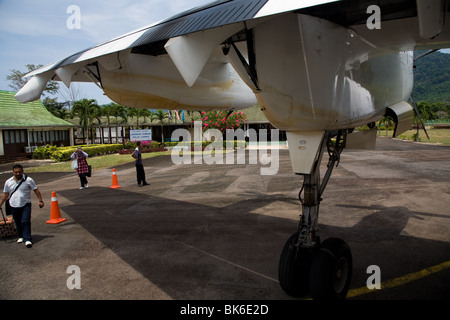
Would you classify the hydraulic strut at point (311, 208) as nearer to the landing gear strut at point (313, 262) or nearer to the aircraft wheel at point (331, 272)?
the landing gear strut at point (313, 262)

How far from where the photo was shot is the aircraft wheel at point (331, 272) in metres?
3.98

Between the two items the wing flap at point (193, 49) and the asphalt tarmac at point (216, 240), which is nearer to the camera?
the wing flap at point (193, 49)

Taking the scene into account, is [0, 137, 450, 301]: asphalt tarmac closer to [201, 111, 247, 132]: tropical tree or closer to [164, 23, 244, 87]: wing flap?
[164, 23, 244, 87]: wing flap

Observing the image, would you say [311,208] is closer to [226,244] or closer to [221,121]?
[226,244]

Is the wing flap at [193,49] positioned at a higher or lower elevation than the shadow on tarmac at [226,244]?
higher

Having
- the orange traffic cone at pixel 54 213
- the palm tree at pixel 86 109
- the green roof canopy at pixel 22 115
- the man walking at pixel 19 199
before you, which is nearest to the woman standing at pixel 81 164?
the orange traffic cone at pixel 54 213

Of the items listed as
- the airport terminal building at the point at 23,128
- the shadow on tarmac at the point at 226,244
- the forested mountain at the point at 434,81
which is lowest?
the shadow on tarmac at the point at 226,244

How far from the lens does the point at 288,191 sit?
11109mm

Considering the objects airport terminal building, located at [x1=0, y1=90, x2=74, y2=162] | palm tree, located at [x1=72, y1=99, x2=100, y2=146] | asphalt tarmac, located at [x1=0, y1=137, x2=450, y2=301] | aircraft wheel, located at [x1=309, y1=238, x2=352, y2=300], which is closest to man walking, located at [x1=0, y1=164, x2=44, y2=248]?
asphalt tarmac, located at [x1=0, y1=137, x2=450, y2=301]

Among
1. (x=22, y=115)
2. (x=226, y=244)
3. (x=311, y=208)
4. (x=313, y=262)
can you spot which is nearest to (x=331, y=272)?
(x=313, y=262)

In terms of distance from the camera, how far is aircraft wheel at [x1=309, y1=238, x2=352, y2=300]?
3.98 metres

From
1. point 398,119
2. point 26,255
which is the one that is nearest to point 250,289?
point 398,119

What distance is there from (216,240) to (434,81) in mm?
165456

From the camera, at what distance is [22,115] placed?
27.8 meters
